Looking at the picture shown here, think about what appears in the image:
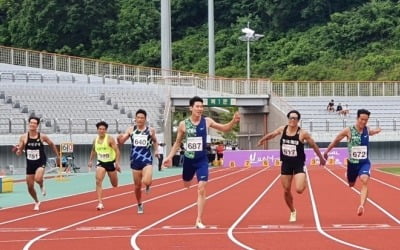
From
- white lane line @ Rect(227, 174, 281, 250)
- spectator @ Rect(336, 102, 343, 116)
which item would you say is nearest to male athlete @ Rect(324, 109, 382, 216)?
white lane line @ Rect(227, 174, 281, 250)

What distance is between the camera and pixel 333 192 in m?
24.9

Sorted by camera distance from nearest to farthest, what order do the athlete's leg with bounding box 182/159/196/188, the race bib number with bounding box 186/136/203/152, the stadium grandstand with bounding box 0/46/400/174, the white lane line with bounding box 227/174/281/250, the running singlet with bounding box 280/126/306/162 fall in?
the white lane line with bounding box 227/174/281/250, the race bib number with bounding box 186/136/203/152, the athlete's leg with bounding box 182/159/196/188, the running singlet with bounding box 280/126/306/162, the stadium grandstand with bounding box 0/46/400/174

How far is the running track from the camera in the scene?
41.4 ft

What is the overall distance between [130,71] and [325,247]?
43.3 meters

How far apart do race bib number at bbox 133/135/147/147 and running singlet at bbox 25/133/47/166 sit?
2528 millimetres

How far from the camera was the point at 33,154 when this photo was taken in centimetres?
1894

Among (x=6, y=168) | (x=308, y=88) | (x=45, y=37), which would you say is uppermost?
(x=45, y=37)

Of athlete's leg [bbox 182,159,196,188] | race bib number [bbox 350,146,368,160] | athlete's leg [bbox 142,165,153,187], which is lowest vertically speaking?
athlete's leg [bbox 142,165,153,187]

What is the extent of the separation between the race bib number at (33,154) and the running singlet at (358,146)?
20.9 feet

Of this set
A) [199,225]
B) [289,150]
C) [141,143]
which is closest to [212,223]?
[199,225]

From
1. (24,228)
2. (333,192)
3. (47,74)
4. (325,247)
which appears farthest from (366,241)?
(47,74)

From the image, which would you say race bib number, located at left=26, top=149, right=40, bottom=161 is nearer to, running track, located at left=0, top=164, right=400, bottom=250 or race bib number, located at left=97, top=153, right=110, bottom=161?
running track, located at left=0, top=164, right=400, bottom=250

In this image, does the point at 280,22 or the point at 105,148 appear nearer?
the point at 105,148

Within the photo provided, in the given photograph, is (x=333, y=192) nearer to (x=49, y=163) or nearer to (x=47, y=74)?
(x=49, y=163)
